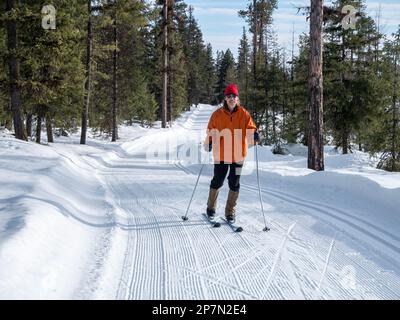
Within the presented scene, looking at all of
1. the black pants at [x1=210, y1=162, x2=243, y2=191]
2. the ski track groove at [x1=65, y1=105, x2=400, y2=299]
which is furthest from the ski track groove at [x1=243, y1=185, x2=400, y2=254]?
the black pants at [x1=210, y1=162, x2=243, y2=191]

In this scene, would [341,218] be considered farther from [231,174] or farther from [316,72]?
[316,72]

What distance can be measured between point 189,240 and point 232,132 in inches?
77.9

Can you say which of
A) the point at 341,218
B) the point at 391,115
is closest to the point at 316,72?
the point at 341,218

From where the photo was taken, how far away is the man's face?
6.66 m

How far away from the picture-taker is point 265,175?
11.5 meters

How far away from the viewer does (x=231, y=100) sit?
6.70 m

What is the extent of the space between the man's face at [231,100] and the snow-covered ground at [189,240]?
6.69 ft

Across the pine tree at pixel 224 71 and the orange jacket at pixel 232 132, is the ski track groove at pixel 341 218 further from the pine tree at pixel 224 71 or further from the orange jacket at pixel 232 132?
the pine tree at pixel 224 71

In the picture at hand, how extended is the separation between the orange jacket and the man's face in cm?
9

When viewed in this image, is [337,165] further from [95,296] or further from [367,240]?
[95,296]

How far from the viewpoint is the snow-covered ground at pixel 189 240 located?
4312 millimetres

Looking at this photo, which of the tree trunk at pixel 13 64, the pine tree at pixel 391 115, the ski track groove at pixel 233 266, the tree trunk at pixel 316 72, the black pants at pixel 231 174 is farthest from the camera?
the pine tree at pixel 391 115

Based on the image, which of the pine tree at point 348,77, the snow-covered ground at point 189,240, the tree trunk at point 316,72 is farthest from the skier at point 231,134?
the pine tree at point 348,77

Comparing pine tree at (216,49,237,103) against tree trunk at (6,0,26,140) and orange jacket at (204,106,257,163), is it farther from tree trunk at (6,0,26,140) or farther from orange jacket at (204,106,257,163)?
orange jacket at (204,106,257,163)
